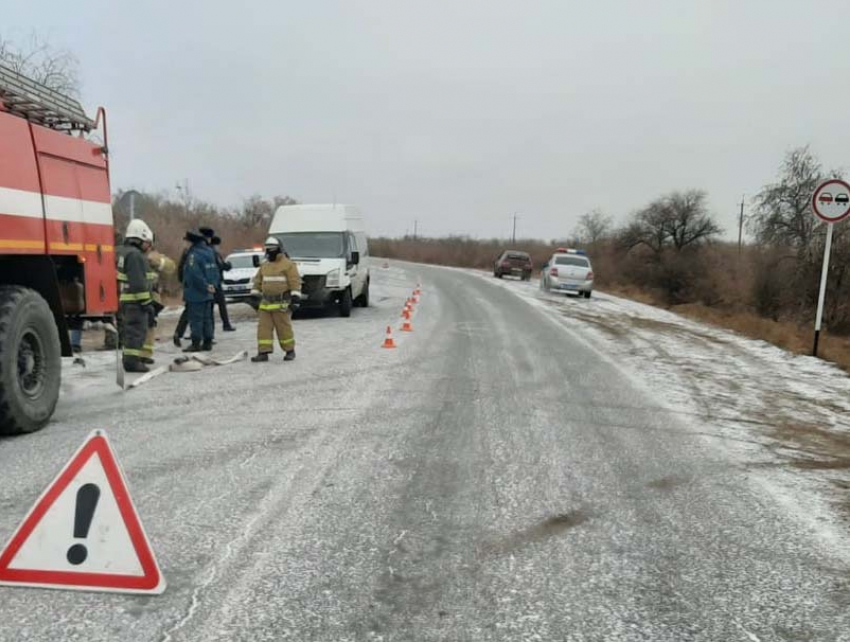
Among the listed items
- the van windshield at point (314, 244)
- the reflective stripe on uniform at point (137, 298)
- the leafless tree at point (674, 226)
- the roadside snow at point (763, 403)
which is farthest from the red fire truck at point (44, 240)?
the leafless tree at point (674, 226)

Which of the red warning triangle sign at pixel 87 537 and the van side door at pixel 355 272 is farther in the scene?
the van side door at pixel 355 272

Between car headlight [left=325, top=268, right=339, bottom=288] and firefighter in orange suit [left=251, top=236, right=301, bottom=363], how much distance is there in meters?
5.07

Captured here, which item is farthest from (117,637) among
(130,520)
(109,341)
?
(109,341)

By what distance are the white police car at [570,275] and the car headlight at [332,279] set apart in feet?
41.8

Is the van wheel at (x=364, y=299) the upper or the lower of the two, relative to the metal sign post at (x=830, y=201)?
lower

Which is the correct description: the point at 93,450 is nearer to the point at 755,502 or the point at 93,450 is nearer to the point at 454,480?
the point at 454,480

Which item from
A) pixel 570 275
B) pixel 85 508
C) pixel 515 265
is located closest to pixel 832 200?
pixel 85 508

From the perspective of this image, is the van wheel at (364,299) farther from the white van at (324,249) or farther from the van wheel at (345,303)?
the van wheel at (345,303)

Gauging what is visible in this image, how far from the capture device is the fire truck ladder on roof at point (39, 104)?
5.48m

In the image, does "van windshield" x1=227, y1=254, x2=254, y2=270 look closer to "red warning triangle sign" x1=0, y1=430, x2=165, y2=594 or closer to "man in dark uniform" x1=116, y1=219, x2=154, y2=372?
"man in dark uniform" x1=116, y1=219, x2=154, y2=372

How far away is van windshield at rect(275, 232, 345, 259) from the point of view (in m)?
15.5

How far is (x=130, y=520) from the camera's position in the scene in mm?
2807

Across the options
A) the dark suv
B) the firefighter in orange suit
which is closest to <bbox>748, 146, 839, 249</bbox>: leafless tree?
the dark suv

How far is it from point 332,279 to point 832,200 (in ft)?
31.0
